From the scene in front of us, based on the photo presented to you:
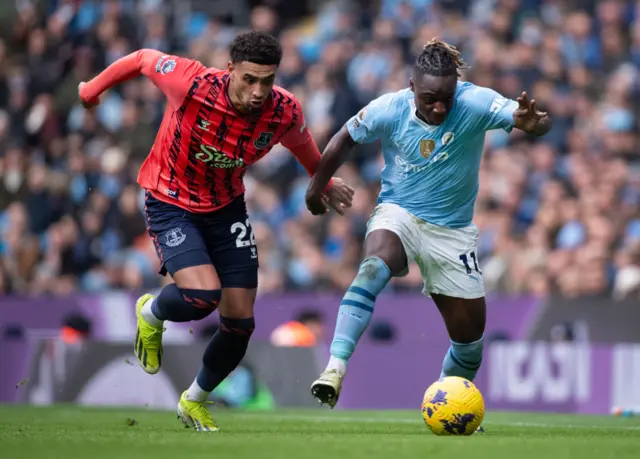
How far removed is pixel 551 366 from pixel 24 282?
7.71 meters

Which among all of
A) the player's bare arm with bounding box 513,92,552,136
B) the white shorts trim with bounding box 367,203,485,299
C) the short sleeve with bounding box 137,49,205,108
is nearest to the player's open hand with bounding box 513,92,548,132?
the player's bare arm with bounding box 513,92,552,136

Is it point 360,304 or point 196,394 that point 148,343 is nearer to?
point 196,394

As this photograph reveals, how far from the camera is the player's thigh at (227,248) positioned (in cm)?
944

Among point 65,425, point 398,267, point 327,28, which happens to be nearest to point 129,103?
point 327,28

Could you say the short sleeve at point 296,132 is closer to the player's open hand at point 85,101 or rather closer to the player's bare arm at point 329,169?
the player's bare arm at point 329,169

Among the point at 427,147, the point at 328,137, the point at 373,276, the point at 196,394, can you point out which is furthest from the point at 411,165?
the point at 328,137

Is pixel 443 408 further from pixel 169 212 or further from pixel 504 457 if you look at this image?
pixel 169 212

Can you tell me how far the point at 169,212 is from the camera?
30.7 ft

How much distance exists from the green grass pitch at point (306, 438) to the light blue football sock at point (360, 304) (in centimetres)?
64

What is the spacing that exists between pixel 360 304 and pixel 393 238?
1.99 ft

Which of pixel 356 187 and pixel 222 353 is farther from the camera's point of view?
pixel 356 187

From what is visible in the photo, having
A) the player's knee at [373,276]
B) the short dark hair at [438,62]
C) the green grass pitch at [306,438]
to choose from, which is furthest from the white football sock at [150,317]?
the short dark hair at [438,62]

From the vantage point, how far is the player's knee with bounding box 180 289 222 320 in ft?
29.5

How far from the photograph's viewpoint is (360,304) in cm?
873
